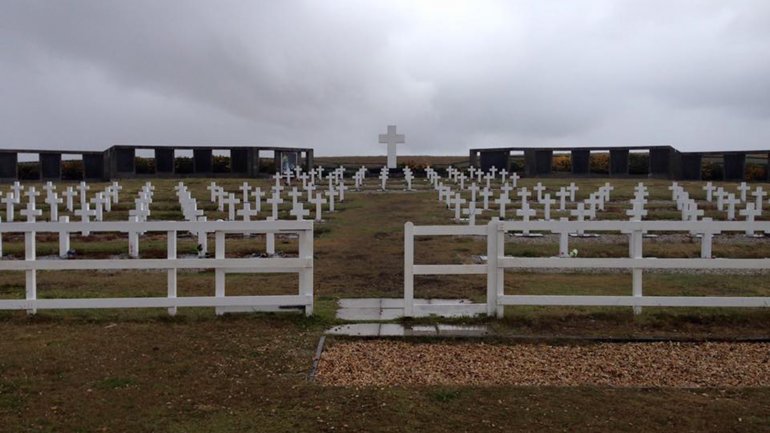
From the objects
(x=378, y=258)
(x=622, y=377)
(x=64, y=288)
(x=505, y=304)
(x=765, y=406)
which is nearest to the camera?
(x=765, y=406)

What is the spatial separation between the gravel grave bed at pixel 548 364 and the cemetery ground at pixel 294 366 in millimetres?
212

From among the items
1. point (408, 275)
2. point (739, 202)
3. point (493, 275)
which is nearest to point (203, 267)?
point (408, 275)

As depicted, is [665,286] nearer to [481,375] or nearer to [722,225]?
[722,225]

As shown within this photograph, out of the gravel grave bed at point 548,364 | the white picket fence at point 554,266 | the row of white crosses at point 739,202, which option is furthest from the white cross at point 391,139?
the gravel grave bed at point 548,364

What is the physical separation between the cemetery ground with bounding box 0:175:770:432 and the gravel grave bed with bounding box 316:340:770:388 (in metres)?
0.21

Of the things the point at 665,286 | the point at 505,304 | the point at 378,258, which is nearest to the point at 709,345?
the point at 505,304

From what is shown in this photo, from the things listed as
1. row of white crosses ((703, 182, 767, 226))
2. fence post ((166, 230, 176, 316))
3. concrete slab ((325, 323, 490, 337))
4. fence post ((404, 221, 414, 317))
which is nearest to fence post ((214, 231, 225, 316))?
fence post ((166, 230, 176, 316))

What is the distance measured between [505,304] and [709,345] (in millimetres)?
2393

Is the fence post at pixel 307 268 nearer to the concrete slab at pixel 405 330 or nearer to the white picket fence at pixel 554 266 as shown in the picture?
the concrete slab at pixel 405 330

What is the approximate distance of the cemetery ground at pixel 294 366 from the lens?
5.61m

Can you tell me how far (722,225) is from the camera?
9.75 metres

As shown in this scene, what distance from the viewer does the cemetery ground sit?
5605 mm

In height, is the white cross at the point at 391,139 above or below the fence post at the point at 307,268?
above

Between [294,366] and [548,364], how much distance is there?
2519 millimetres
